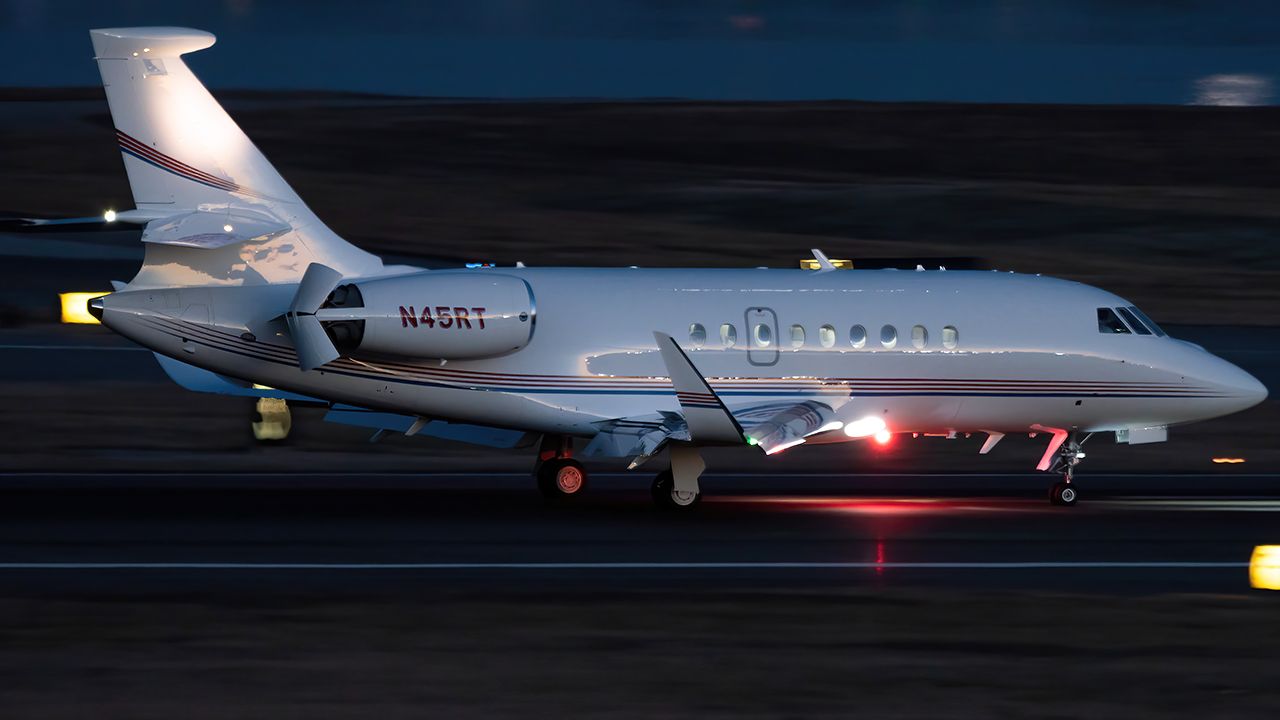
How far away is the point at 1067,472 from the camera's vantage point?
75.6 ft

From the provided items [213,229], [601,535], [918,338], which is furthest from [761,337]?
[213,229]

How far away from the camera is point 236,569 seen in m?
Result: 16.7

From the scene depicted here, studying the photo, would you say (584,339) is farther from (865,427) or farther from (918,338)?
(918,338)

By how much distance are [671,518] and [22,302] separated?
72.0 ft

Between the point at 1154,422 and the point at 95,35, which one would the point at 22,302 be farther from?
the point at 1154,422

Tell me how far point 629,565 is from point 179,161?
8.08 meters

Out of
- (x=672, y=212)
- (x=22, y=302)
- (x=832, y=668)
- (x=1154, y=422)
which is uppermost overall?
(x=672, y=212)

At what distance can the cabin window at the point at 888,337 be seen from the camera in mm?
22672

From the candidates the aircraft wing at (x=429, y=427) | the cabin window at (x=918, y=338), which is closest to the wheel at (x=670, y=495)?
the aircraft wing at (x=429, y=427)

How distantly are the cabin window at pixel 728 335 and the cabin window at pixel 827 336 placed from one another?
1.11m

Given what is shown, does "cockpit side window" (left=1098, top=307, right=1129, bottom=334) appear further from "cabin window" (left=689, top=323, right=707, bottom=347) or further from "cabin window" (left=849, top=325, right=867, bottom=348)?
"cabin window" (left=689, top=323, right=707, bottom=347)

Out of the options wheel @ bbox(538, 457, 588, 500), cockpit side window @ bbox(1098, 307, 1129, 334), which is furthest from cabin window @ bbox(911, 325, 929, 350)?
wheel @ bbox(538, 457, 588, 500)

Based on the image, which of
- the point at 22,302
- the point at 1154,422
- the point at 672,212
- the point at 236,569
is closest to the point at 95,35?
the point at 236,569

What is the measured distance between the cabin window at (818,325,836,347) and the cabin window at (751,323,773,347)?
65cm
